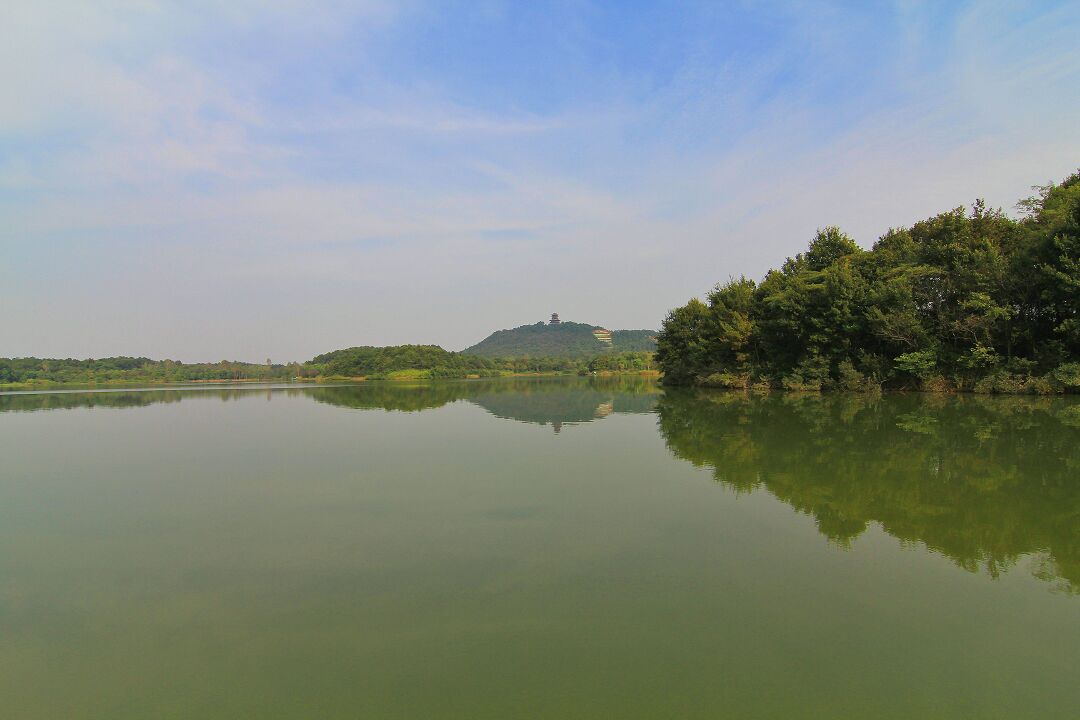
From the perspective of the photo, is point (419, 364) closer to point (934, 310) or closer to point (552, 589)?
point (934, 310)

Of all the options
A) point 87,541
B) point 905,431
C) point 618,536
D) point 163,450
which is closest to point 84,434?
point 163,450

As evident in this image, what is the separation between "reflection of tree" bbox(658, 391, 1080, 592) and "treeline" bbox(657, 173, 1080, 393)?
21.8ft

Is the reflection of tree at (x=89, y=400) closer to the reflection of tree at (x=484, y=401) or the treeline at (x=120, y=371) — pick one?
the reflection of tree at (x=484, y=401)

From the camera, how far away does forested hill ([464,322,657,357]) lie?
16175 cm

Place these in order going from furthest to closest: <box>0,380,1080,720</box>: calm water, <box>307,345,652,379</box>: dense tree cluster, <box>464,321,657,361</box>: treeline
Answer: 1. <box>464,321,657,361</box>: treeline
2. <box>307,345,652,379</box>: dense tree cluster
3. <box>0,380,1080,720</box>: calm water

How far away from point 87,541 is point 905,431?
13053 mm

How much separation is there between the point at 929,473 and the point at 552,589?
5.94m

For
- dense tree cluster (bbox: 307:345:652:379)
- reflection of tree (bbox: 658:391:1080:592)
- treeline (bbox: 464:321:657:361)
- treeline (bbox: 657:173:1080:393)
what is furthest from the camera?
treeline (bbox: 464:321:657:361)

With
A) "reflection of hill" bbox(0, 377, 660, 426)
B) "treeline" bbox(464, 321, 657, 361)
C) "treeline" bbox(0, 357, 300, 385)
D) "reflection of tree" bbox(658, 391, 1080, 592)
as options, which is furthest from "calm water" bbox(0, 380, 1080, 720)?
"treeline" bbox(464, 321, 657, 361)

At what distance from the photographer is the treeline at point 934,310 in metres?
18.8

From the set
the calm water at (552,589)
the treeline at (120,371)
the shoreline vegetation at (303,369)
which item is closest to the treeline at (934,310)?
the calm water at (552,589)

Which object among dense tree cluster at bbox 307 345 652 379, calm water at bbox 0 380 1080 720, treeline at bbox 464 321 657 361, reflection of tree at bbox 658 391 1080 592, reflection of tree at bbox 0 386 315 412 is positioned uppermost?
treeline at bbox 464 321 657 361

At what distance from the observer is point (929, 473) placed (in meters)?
6.99

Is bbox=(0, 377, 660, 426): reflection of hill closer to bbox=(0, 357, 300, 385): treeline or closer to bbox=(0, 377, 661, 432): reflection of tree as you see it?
bbox=(0, 377, 661, 432): reflection of tree
